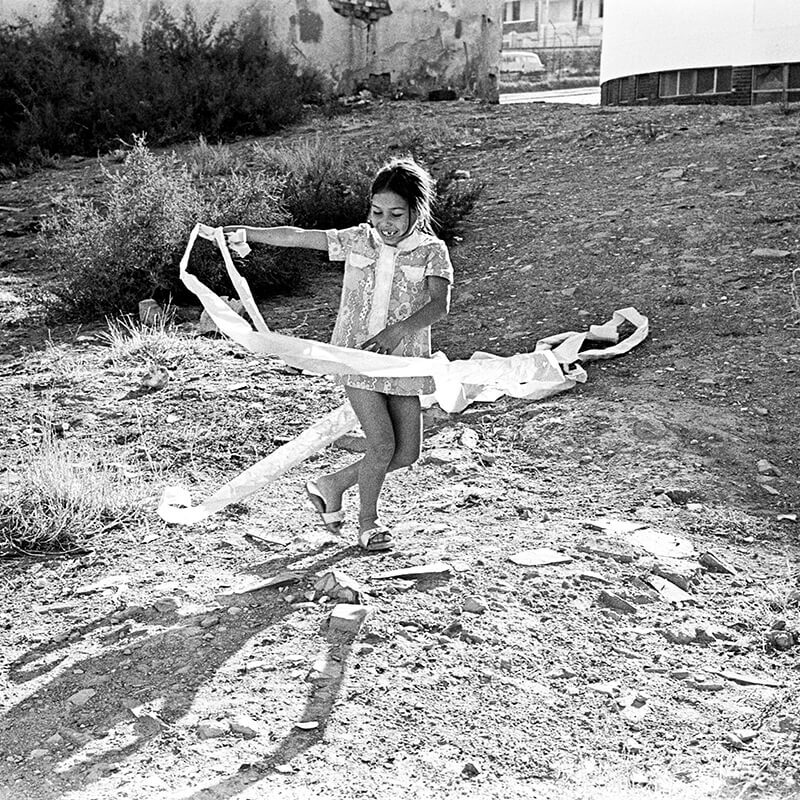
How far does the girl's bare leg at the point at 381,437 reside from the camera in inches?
163

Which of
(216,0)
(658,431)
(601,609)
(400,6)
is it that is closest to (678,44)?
(400,6)

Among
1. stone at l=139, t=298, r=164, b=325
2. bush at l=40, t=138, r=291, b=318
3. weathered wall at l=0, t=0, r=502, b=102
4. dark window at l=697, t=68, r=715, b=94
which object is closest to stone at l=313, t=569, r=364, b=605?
stone at l=139, t=298, r=164, b=325

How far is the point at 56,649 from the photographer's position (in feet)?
12.0

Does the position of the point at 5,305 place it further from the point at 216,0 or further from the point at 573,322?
the point at 216,0

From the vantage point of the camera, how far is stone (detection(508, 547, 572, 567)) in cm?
423

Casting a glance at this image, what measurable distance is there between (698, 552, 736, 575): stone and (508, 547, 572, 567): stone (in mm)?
515

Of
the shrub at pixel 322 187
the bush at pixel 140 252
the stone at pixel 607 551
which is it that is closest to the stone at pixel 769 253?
the shrub at pixel 322 187

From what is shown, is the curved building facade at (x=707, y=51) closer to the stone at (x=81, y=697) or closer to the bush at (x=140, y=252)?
the bush at (x=140, y=252)

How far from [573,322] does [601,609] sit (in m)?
3.36

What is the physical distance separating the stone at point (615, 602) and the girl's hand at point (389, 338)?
1104mm

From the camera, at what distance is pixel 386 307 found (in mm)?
4109

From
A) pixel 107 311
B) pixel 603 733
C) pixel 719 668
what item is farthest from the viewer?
pixel 107 311

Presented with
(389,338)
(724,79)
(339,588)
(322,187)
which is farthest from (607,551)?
(724,79)

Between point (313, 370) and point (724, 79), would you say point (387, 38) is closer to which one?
point (724, 79)
